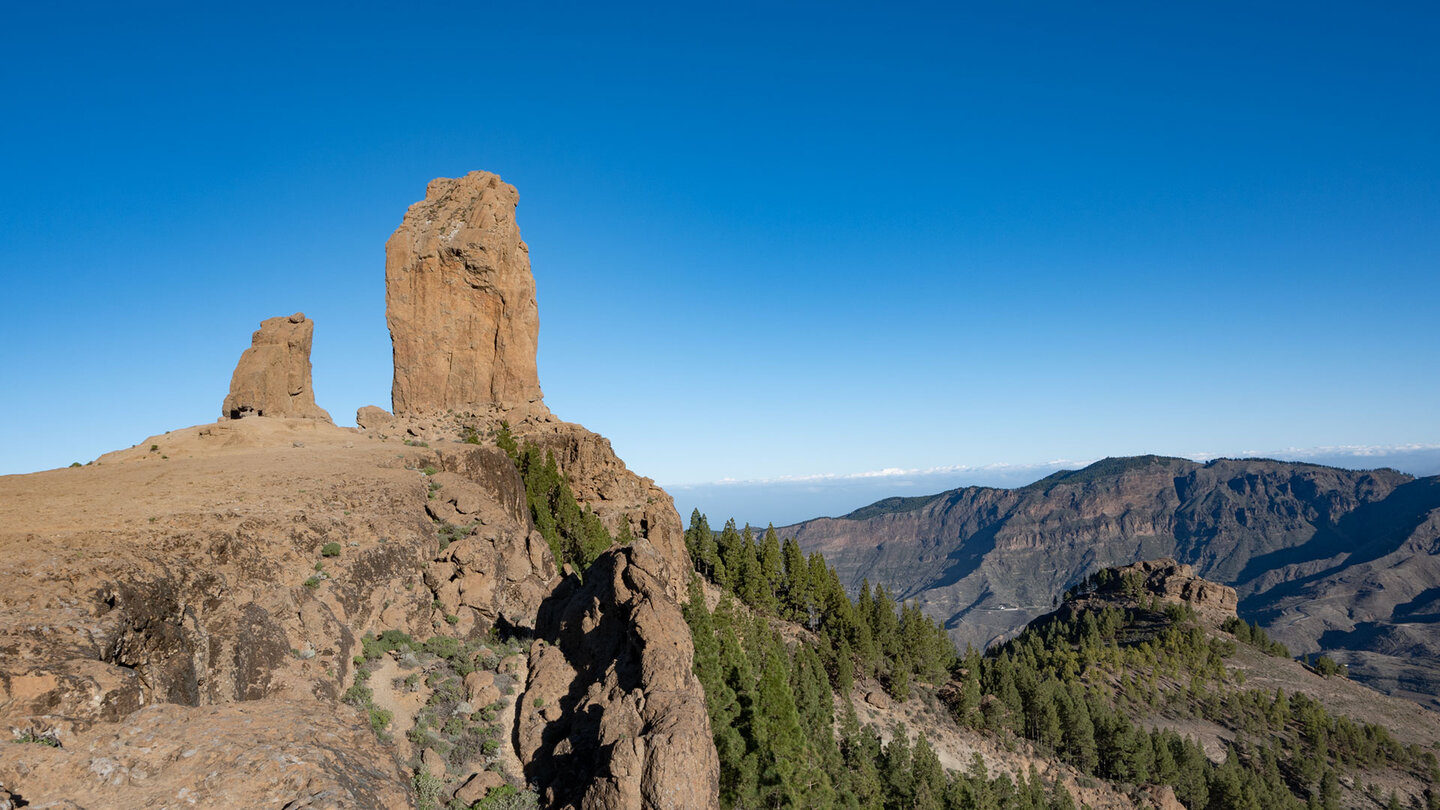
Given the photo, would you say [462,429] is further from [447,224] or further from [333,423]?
[447,224]

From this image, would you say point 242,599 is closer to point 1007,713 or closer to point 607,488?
point 607,488

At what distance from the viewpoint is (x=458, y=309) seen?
66.3 m

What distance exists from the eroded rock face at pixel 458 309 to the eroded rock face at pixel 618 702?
120ft

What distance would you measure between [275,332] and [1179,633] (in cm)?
16761

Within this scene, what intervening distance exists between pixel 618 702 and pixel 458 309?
50.2 meters

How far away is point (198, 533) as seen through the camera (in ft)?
85.7


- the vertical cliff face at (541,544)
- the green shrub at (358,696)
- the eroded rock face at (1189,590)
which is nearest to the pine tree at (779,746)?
the vertical cliff face at (541,544)

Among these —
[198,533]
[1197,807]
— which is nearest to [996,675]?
[1197,807]

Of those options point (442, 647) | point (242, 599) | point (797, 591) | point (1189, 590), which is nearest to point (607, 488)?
point (797, 591)

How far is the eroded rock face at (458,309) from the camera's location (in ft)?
215

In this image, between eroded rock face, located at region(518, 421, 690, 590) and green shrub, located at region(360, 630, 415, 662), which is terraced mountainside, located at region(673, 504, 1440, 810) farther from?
green shrub, located at region(360, 630, 415, 662)

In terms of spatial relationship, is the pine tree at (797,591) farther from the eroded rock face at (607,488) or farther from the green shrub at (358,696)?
the green shrub at (358,696)

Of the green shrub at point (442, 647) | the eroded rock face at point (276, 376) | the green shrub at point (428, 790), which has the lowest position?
the green shrub at point (428, 790)

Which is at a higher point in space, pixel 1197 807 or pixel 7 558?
pixel 7 558
